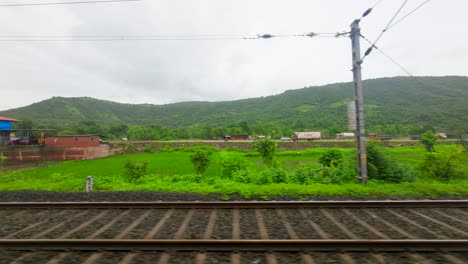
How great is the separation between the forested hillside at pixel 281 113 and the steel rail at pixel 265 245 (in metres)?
65.0

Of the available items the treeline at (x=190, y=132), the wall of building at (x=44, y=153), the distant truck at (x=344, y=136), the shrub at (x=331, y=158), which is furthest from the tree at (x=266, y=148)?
the distant truck at (x=344, y=136)

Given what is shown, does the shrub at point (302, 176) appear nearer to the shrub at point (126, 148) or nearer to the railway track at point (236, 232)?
the railway track at point (236, 232)

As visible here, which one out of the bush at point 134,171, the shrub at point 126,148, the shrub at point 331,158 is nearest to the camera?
the shrub at point 331,158

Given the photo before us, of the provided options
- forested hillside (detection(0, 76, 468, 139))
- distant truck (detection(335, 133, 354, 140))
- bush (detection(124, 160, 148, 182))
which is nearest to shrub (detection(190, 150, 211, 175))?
bush (detection(124, 160, 148, 182))

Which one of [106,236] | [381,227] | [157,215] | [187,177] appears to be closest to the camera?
[106,236]

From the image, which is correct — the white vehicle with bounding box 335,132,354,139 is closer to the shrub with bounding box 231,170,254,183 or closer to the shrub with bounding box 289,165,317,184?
the shrub with bounding box 289,165,317,184

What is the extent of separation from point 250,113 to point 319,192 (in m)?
148

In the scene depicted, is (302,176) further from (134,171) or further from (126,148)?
(126,148)

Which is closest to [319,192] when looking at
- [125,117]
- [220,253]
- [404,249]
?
[404,249]

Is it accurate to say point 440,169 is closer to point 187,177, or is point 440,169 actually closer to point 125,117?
point 187,177

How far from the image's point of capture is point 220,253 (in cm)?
455

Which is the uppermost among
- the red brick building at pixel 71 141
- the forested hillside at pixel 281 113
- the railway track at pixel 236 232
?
the forested hillside at pixel 281 113

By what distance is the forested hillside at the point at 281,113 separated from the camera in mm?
83875

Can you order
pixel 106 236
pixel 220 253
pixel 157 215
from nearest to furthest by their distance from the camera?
pixel 220 253, pixel 106 236, pixel 157 215
